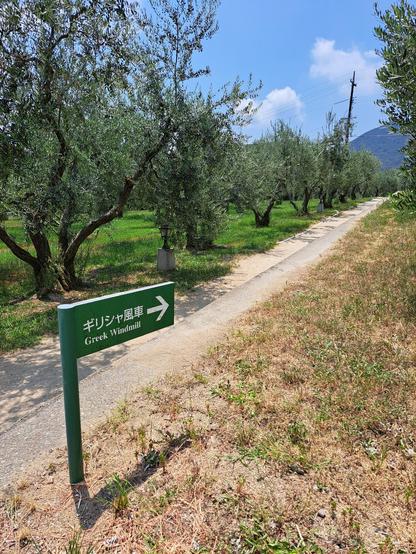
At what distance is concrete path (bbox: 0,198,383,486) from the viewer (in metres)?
3.65

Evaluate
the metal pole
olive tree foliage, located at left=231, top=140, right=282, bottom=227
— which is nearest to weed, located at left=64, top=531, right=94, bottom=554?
the metal pole

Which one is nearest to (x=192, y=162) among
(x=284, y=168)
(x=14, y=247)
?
(x=14, y=247)

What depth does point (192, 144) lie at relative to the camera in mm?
9586

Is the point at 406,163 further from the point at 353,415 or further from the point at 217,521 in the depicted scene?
the point at 217,521

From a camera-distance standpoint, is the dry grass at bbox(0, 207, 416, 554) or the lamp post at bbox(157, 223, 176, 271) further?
the lamp post at bbox(157, 223, 176, 271)

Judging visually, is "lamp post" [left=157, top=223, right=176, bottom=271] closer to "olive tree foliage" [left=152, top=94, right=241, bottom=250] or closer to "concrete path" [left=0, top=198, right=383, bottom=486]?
"olive tree foliage" [left=152, top=94, right=241, bottom=250]

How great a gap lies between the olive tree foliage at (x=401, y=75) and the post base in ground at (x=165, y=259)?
6.76 metres

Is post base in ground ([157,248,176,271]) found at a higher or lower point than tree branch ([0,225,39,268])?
lower

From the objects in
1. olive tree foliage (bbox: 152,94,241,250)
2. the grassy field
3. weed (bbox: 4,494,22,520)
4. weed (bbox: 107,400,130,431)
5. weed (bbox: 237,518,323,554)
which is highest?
olive tree foliage (bbox: 152,94,241,250)

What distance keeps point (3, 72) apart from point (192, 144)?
13.8 ft

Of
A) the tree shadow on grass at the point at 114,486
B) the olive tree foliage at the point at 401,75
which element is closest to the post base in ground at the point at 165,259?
the olive tree foliage at the point at 401,75

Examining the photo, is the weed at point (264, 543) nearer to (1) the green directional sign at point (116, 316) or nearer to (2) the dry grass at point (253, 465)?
(2) the dry grass at point (253, 465)

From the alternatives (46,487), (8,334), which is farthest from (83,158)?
(46,487)

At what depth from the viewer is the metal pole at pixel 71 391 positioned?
8.23 ft
